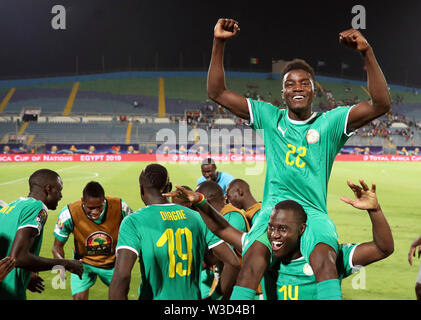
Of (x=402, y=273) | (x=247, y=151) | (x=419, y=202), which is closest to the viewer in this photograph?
(x=402, y=273)

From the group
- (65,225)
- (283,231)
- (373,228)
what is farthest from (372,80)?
(65,225)

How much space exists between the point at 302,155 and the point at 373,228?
798 mm

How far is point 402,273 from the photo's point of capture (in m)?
7.57

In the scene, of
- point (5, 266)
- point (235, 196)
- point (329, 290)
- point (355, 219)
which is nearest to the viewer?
point (329, 290)

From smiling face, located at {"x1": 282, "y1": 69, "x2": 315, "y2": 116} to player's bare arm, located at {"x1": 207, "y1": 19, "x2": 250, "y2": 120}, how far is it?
40 centimetres

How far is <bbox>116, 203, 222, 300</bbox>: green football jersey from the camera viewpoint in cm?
362

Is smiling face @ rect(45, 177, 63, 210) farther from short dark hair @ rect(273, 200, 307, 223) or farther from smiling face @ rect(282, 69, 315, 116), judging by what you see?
smiling face @ rect(282, 69, 315, 116)

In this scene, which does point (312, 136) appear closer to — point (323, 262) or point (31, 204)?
point (323, 262)

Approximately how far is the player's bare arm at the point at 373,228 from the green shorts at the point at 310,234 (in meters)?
0.25

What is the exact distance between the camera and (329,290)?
313cm

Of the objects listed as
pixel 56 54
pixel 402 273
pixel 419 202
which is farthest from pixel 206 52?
pixel 402 273

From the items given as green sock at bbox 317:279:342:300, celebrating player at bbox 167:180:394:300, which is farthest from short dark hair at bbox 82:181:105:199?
green sock at bbox 317:279:342:300

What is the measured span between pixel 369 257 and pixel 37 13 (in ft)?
196
